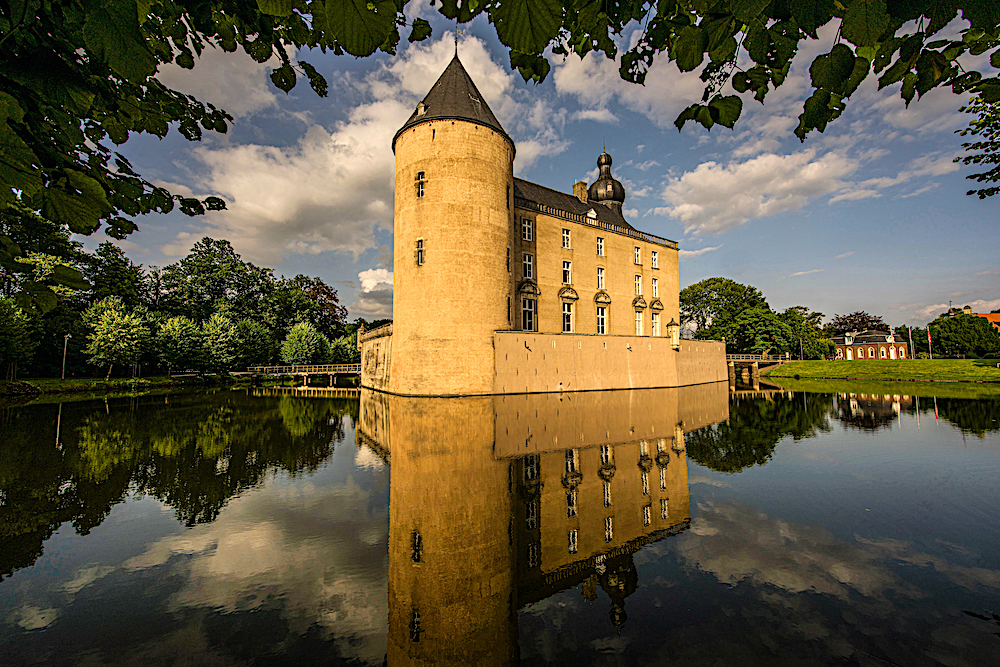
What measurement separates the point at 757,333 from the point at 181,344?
203 ft

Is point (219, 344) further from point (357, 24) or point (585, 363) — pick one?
point (357, 24)

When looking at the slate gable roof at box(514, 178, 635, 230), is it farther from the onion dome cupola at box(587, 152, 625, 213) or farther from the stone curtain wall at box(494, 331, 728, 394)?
the stone curtain wall at box(494, 331, 728, 394)

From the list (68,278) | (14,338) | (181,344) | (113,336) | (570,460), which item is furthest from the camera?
(181,344)

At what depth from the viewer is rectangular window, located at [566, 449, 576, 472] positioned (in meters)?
7.61

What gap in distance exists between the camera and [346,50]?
51.4 inches

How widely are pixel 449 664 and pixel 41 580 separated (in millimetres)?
4182

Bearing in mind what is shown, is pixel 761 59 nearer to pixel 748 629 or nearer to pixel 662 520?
pixel 748 629

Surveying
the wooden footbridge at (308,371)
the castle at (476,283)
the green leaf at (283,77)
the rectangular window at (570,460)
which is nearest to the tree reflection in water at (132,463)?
the rectangular window at (570,460)

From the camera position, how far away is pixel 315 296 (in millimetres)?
61406

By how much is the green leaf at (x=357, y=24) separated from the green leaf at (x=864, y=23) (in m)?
1.53

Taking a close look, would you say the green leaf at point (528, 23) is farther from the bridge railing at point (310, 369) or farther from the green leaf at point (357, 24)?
the bridge railing at point (310, 369)

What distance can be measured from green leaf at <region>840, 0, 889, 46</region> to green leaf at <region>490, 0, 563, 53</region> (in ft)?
3.26

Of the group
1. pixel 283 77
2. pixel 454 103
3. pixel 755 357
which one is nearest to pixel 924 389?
pixel 755 357

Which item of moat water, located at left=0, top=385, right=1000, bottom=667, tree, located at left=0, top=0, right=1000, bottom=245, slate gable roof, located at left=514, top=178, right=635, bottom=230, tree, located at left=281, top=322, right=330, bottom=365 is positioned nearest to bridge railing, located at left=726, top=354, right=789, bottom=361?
slate gable roof, located at left=514, top=178, right=635, bottom=230
